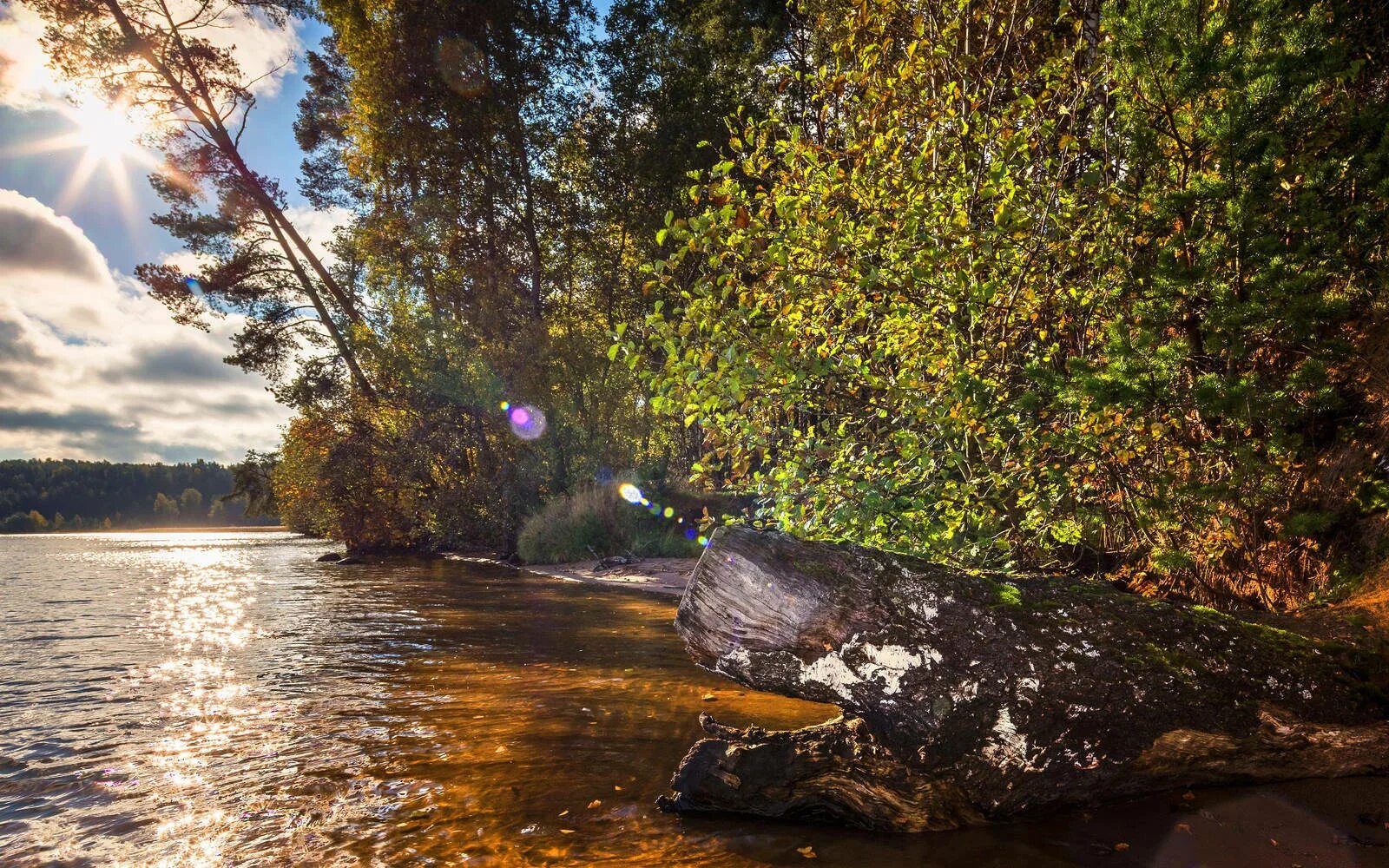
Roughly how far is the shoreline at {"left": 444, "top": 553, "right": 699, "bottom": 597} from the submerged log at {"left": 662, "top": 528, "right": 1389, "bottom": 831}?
337 inches

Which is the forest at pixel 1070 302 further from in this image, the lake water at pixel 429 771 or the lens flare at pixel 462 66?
the lens flare at pixel 462 66

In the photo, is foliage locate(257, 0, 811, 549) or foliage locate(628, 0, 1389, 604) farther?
foliage locate(257, 0, 811, 549)

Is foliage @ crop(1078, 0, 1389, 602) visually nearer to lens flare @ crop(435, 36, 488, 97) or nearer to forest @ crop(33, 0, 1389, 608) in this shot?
forest @ crop(33, 0, 1389, 608)

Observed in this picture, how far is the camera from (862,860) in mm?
2701

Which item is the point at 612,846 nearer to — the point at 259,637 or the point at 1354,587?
the point at 1354,587

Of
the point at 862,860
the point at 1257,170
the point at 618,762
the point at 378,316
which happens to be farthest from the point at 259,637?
the point at 378,316

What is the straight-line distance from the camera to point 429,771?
378 centimetres

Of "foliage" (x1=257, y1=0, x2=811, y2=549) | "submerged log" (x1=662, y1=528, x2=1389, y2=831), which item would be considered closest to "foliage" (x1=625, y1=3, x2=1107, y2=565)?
"submerged log" (x1=662, y1=528, x2=1389, y2=831)

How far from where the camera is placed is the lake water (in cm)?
279

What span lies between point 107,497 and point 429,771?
447 ft

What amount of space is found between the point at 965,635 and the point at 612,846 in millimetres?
1868

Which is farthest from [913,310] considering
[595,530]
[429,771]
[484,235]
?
[484,235]

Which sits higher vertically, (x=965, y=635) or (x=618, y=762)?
(x=965, y=635)

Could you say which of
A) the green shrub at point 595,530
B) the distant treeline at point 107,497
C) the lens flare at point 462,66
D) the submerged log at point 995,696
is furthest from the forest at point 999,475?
the distant treeline at point 107,497
